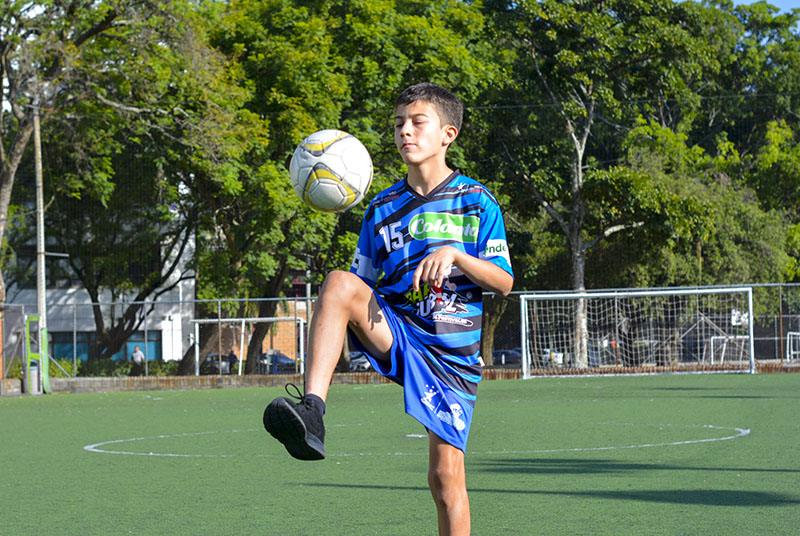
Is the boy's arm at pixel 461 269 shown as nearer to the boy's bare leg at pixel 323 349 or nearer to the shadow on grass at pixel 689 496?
the boy's bare leg at pixel 323 349

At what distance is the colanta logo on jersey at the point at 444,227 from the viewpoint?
4156 millimetres

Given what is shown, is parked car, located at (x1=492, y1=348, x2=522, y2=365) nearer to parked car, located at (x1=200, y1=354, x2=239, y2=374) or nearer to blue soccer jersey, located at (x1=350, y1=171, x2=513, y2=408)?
Result: parked car, located at (x1=200, y1=354, x2=239, y2=374)

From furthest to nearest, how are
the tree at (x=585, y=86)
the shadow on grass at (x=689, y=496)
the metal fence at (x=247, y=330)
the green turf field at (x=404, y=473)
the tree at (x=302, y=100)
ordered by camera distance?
the tree at (x=585, y=86)
the tree at (x=302, y=100)
the metal fence at (x=247, y=330)
the shadow on grass at (x=689, y=496)
the green turf field at (x=404, y=473)

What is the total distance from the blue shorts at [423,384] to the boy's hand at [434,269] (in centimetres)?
39

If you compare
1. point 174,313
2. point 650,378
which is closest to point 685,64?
point 650,378

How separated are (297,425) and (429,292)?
A: 0.96m

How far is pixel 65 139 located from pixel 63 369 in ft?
21.3

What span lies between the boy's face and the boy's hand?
0.65m

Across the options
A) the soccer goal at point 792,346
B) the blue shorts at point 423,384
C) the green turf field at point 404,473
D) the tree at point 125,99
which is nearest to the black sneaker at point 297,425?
the blue shorts at point 423,384

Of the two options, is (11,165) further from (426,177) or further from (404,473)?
(426,177)

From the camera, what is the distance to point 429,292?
4.09 metres

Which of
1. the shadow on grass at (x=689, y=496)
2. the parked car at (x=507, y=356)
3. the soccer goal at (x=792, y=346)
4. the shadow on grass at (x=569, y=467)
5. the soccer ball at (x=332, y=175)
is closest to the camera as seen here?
the soccer ball at (x=332, y=175)

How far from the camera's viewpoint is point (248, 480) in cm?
768

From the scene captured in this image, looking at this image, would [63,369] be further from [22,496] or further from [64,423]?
[22,496]
